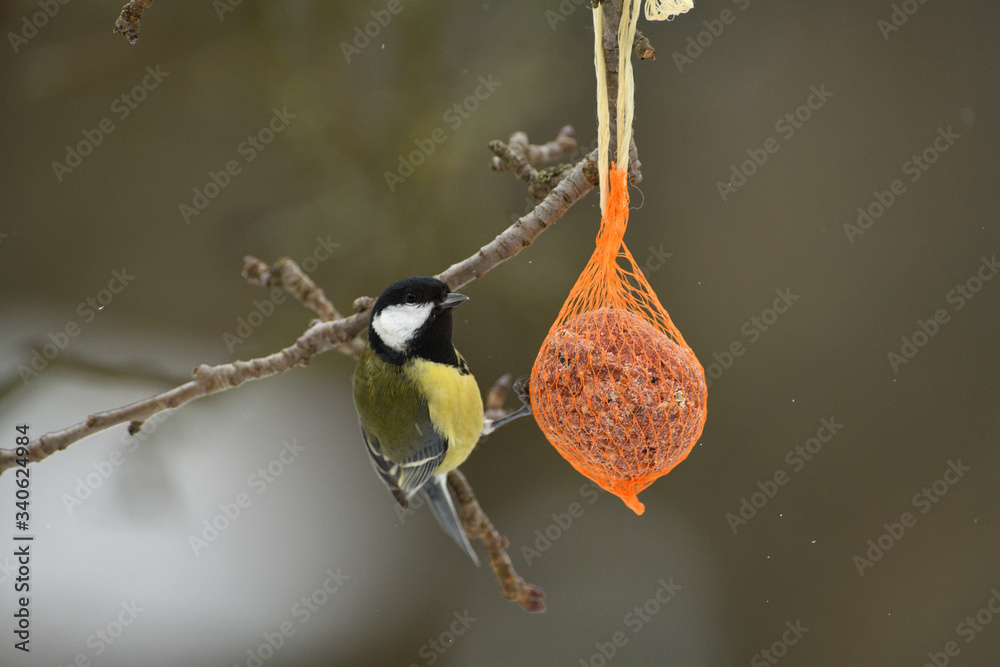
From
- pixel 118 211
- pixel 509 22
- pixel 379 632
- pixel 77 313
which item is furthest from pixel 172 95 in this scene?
pixel 379 632

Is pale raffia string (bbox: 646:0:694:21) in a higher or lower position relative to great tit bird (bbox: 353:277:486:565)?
higher

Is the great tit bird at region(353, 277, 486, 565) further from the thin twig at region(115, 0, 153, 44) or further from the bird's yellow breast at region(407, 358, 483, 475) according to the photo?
the thin twig at region(115, 0, 153, 44)

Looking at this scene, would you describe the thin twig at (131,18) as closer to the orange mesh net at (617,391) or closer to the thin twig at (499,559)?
the orange mesh net at (617,391)

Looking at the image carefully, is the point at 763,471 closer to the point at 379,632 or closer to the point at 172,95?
the point at 379,632

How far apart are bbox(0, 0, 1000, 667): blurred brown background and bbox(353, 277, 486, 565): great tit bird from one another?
50cm

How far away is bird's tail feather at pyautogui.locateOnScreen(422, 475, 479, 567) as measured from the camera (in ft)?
5.74

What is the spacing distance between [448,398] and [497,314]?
0.58 meters

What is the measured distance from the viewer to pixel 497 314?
2.08 m

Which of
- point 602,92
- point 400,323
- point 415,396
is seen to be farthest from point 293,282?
point 602,92

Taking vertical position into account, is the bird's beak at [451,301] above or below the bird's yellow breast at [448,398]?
above

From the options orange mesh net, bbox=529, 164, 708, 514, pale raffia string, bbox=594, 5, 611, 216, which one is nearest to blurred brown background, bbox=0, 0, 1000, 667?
orange mesh net, bbox=529, 164, 708, 514

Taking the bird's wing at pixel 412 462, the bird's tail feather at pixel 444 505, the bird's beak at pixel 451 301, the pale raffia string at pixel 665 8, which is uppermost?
the pale raffia string at pixel 665 8

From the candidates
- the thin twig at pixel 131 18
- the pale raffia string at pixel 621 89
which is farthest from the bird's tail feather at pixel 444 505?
the thin twig at pixel 131 18

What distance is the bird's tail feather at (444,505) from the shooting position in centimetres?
175
